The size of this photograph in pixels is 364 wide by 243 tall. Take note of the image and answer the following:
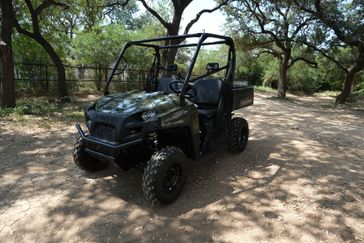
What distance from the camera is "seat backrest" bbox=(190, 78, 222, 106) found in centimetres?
444

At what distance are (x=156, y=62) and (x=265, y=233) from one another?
3.12 metres

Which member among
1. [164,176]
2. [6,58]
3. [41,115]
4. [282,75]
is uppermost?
[6,58]

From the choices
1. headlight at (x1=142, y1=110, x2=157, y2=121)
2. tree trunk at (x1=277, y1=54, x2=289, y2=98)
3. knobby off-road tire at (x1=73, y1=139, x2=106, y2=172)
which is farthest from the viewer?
tree trunk at (x1=277, y1=54, x2=289, y2=98)

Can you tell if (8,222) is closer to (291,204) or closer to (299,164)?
(291,204)

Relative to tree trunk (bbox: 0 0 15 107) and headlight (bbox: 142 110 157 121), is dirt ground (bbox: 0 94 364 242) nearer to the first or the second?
headlight (bbox: 142 110 157 121)

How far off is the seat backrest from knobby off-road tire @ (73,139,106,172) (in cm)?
159

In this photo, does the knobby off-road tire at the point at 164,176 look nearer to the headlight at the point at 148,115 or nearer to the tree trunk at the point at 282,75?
the headlight at the point at 148,115

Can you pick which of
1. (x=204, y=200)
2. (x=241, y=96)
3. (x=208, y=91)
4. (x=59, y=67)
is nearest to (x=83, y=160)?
(x=204, y=200)

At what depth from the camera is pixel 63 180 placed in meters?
3.94

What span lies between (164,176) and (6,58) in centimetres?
727

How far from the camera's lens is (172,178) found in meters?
3.38

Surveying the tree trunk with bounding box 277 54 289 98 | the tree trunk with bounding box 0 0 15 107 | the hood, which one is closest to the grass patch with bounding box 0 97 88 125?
the tree trunk with bounding box 0 0 15 107

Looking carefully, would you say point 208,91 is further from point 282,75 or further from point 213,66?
point 282,75

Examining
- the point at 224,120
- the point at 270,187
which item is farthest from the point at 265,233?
the point at 224,120
